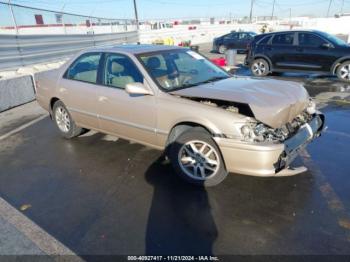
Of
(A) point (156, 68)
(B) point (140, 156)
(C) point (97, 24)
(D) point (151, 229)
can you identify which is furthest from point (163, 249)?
(C) point (97, 24)

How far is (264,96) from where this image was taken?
3691mm

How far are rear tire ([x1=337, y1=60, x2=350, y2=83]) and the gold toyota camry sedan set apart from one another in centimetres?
725

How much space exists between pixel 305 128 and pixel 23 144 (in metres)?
4.75

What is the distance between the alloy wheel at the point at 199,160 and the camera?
3758 mm

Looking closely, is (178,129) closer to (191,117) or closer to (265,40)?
(191,117)

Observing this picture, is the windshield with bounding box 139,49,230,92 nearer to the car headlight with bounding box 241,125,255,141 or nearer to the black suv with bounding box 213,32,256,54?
the car headlight with bounding box 241,125,255,141

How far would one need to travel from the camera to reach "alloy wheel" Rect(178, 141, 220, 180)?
148 inches

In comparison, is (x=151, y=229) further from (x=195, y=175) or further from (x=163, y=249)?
(x=195, y=175)

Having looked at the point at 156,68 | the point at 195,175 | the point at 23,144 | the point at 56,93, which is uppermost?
the point at 156,68

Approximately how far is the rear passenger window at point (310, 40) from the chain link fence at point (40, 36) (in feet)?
31.3

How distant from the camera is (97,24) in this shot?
72.0 feet

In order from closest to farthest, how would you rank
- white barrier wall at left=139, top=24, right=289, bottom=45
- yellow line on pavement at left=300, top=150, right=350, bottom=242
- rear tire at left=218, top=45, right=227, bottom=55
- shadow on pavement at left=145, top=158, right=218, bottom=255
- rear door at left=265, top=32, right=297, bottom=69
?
shadow on pavement at left=145, top=158, right=218, bottom=255, yellow line on pavement at left=300, top=150, right=350, bottom=242, rear door at left=265, top=32, right=297, bottom=69, rear tire at left=218, top=45, right=227, bottom=55, white barrier wall at left=139, top=24, right=289, bottom=45

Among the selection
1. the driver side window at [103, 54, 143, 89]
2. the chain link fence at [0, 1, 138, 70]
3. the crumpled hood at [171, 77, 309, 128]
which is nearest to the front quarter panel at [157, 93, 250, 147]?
the crumpled hood at [171, 77, 309, 128]

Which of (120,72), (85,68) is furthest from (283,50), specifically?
(120,72)
